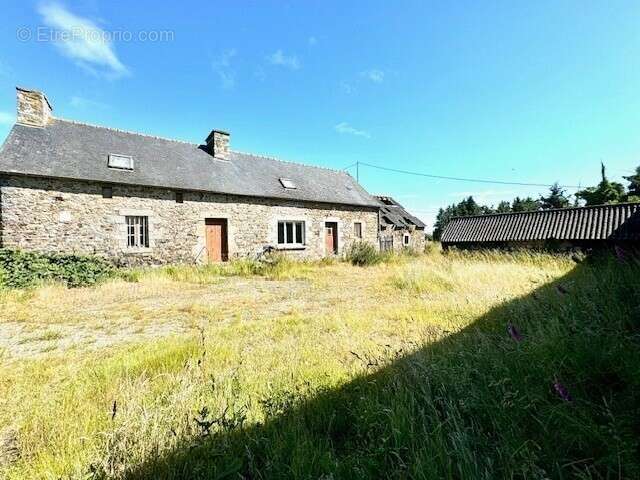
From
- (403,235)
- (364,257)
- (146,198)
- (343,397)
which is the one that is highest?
(146,198)

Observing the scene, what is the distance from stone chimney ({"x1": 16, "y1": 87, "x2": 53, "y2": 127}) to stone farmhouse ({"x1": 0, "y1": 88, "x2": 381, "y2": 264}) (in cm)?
3

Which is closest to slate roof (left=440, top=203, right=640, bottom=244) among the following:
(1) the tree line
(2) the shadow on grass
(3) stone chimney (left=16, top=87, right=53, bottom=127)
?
(1) the tree line

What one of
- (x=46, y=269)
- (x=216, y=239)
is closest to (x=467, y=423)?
(x=46, y=269)

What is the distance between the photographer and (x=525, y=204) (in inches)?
1229

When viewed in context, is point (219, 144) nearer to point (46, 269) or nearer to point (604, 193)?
point (46, 269)

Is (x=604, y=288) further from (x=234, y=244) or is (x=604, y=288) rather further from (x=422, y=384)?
(x=234, y=244)

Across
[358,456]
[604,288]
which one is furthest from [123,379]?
[604,288]

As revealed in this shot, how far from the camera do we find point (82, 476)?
1.39m

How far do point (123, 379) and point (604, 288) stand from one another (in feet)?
14.1

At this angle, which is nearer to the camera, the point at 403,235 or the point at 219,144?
the point at 219,144

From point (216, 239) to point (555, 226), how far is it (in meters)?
13.8

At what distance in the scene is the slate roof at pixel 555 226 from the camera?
10164 millimetres

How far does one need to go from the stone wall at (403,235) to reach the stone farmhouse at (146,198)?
203 inches

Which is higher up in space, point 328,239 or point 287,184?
point 287,184
